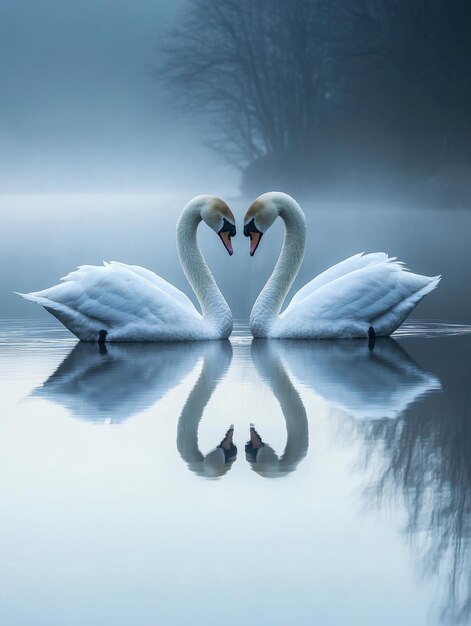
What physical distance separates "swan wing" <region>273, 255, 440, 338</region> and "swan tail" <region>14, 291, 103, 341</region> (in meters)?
1.20

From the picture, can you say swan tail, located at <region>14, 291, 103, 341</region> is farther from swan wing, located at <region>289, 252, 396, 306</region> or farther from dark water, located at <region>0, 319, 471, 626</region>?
dark water, located at <region>0, 319, 471, 626</region>

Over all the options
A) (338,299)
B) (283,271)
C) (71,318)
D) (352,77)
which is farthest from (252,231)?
(352,77)

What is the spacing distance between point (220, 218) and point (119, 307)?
1.18 metres

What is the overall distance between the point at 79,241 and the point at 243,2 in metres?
13.1

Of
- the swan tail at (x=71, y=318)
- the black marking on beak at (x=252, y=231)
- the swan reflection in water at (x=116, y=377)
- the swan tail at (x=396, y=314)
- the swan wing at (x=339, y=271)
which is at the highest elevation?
the black marking on beak at (x=252, y=231)

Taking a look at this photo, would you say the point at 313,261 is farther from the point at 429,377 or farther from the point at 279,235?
the point at 429,377

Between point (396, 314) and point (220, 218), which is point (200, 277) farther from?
point (396, 314)

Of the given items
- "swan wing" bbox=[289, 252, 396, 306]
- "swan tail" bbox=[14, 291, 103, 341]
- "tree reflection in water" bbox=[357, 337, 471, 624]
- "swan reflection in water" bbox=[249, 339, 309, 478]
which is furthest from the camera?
"swan wing" bbox=[289, 252, 396, 306]

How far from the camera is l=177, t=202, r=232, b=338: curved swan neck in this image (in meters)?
9.70

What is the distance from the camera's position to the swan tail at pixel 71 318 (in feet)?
30.7

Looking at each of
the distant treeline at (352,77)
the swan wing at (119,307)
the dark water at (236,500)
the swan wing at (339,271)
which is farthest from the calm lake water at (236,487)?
the distant treeline at (352,77)

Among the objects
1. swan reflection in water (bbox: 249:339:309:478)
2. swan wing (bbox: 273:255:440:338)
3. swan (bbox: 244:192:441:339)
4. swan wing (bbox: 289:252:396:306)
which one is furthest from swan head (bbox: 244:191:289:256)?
swan reflection in water (bbox: 249:339:309:478)

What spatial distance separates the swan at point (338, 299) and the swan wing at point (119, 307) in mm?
580

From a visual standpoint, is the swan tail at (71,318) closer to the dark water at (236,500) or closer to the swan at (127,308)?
the swan at (127,308)
